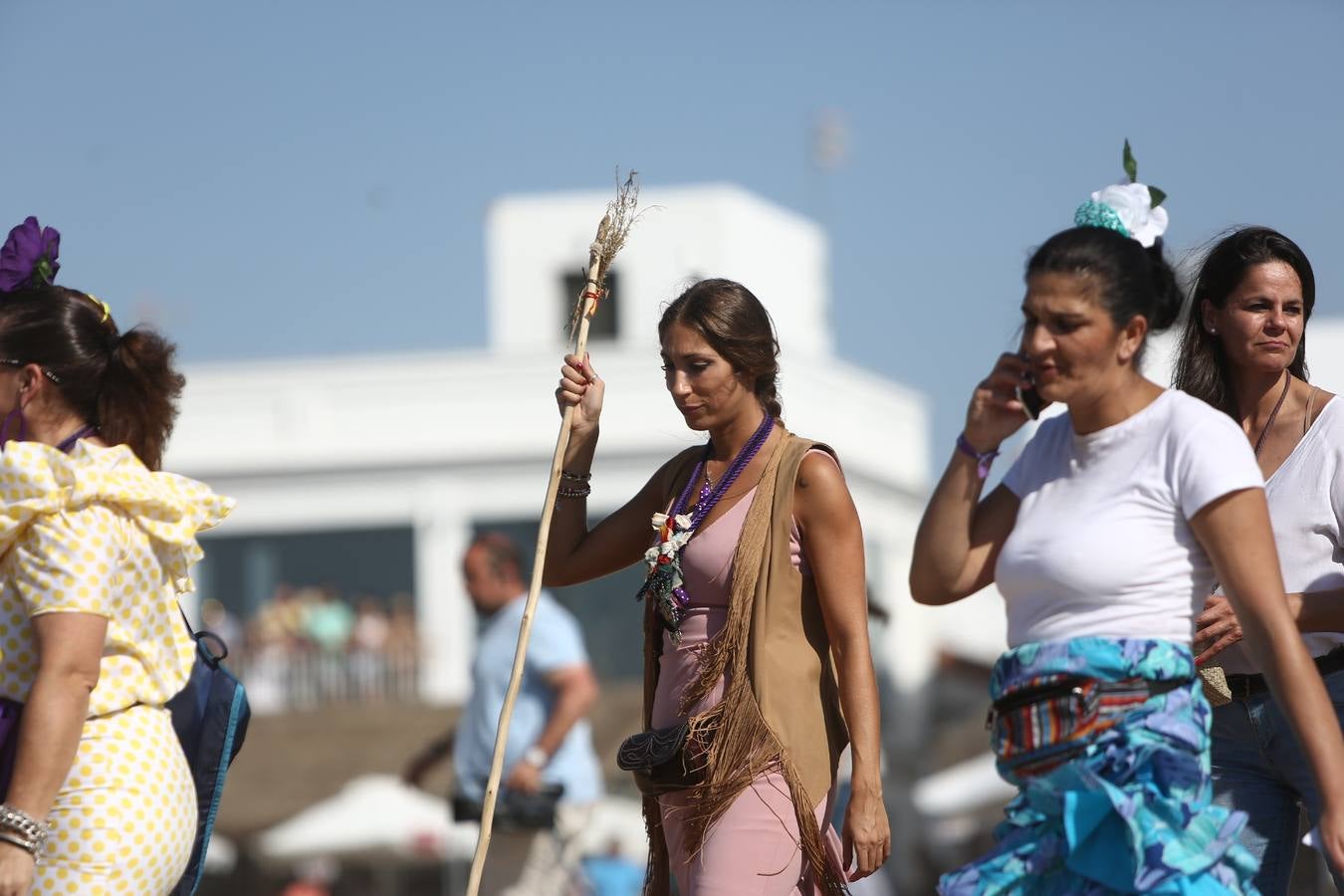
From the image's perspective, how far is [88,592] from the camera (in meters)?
4.20

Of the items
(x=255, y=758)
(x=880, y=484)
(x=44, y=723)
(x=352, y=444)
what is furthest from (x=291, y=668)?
(x=44, y=723)

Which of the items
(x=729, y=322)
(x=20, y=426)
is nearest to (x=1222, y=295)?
(x=729, y=322)

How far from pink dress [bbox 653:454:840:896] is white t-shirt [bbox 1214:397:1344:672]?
1074 millimetres

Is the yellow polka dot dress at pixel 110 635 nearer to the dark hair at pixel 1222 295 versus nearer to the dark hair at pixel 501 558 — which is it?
the dark hair at pixel 1222 295

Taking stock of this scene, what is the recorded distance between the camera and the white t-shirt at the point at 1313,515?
4531 millimetres

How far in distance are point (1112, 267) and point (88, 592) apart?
2.15m

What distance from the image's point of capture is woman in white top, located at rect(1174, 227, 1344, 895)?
14.8 ft

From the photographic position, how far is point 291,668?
3447cm

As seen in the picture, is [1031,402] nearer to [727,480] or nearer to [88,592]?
[727,480]

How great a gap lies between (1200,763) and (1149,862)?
0.80 ft

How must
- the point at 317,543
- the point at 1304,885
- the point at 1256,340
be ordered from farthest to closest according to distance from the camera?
1. the point at 317,543
2. the point at 1304,885
3. the point at 1256,340

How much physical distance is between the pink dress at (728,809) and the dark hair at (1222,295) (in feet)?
3.37

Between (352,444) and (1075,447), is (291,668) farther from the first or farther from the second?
(1075,447)

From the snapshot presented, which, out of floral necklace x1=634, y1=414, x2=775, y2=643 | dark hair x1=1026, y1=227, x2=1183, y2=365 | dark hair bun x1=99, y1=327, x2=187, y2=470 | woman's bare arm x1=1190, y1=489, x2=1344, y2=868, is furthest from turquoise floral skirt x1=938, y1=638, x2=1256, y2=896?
dark hair bun x1=99, y1=327, x2=187, y2=470
